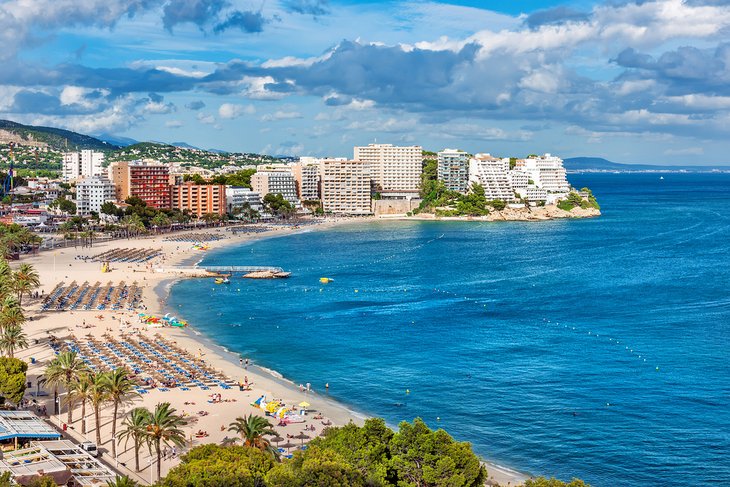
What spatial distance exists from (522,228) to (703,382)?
393 feet

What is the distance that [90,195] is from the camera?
528 feet

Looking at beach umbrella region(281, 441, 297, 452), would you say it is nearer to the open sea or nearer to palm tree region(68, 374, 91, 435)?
the open sea

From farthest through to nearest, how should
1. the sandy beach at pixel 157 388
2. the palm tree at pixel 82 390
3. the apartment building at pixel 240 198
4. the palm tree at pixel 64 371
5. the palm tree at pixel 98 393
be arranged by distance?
the apartment building at pixel 240 198
the palm tree at pixel 64 371
the sandy beach at pixel 157 388
the palm tree at pixel 82 390
the palm tree at pixel 98 393

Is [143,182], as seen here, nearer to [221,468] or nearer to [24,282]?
[24,282]

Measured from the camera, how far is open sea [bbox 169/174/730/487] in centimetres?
4166

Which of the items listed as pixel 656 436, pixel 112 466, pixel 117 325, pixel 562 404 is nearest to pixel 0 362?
pixel 112 466

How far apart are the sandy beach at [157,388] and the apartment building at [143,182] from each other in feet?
200

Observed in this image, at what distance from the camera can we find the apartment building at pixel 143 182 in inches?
6476

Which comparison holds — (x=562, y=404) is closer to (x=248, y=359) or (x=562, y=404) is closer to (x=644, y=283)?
(x=248, y=359)

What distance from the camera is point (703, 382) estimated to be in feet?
168

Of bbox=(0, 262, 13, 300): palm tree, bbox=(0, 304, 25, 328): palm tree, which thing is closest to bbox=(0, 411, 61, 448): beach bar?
bbox=(0, 304, 25, 328): palm tree

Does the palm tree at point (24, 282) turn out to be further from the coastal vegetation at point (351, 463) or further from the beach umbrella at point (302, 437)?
the coastal vegetation at point (351, 463)

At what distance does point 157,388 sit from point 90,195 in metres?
122

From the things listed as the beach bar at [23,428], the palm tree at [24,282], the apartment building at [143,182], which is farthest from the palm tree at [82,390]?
the apartment building at [143,182]
